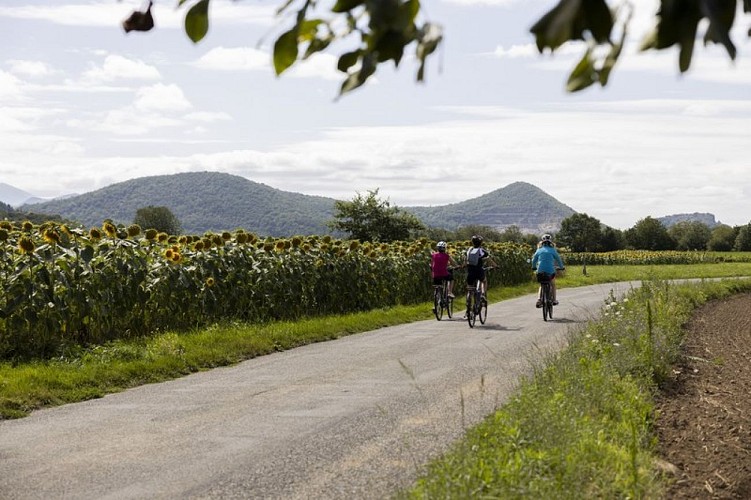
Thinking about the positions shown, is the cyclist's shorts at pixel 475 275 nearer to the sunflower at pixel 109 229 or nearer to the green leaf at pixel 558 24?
the sunflower at pixel 109 229

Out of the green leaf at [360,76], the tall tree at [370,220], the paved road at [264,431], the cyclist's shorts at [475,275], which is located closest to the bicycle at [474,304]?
the cyclist's shorts at [475,275]

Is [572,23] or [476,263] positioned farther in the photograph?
[476,263]

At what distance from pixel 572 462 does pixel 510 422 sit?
1386mm

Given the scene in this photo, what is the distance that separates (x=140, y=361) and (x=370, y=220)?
4732 centimetres

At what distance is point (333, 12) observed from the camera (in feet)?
7.66

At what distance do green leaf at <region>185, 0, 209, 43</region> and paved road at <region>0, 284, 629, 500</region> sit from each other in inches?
147

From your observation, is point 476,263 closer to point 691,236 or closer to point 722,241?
point 722,241

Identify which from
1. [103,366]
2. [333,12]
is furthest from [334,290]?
[333,12]

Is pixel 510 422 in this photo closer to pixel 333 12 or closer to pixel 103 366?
pixel 333 12

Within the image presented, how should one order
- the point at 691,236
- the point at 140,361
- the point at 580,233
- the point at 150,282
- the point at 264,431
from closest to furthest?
the point at 264,431
the point at 140,361
the point at 150,282
the point at 691,236
the point at 580,233

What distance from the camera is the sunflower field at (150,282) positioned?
13.6 meters

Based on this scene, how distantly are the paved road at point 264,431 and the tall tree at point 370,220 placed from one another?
45.3 meters

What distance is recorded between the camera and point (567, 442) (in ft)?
21.9

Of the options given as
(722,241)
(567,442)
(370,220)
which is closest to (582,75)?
(567,442)
